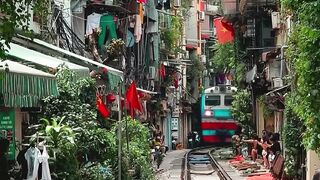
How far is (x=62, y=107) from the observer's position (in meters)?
13.7

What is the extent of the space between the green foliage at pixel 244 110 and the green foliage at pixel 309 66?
2322 centimetres

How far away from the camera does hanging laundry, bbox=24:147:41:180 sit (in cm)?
1126

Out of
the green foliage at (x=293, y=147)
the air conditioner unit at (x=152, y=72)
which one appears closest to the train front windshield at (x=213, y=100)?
the air conditioner unit at (x=152, y=72)

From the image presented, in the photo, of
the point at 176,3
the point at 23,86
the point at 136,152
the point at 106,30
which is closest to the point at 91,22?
the point at 106,30

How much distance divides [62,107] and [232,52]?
2635 centimetres

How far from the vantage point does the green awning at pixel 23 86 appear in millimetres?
10430

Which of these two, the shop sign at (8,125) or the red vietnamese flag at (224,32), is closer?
the shop sign at (8,125)

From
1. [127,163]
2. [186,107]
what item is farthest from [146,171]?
[186,107]

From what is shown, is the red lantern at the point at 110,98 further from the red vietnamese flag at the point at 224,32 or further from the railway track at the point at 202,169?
the red vietnamese flag at the point at 224,32

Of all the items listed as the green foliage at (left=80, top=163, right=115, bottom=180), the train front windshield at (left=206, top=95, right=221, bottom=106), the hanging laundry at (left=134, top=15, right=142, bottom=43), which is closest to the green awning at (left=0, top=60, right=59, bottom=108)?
the green foliage at (left=80, top=163, right=115, bottom=180)

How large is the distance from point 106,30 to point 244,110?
1191cm

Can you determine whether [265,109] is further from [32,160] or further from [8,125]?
[32,160]

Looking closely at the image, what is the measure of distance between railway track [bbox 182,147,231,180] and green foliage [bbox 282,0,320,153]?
43.7 feet

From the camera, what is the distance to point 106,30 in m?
27.3
